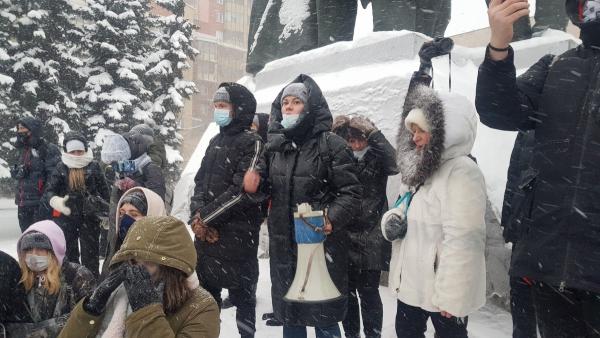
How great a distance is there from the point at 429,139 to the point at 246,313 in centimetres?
173

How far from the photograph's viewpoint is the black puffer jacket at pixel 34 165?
Answer: 18.3 feet

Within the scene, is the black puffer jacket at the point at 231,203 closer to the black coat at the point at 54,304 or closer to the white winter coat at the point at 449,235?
the black coat at the point at 54,304

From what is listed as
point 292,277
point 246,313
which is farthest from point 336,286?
point 246,313

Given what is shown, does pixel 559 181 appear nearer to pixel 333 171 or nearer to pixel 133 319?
pixel 333 171

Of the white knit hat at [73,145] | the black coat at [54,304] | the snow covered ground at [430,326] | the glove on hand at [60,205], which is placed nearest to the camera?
the black coat at [54,304]

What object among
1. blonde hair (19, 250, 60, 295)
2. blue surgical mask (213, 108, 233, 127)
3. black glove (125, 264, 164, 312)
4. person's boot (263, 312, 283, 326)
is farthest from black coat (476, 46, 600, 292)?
person's boot (263, 312, 283, 326)

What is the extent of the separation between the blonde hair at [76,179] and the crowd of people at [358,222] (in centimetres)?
21

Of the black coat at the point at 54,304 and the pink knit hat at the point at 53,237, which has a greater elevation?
the pink knit hat at the point at 53,237

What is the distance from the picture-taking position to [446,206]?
2.49m

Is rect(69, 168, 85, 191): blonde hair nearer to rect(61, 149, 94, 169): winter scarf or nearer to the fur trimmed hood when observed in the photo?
rect(61, 149, 94, 169): winter scarf

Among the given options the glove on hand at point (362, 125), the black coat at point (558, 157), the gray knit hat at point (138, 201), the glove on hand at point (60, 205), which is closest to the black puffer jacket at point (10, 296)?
the gray knit hat at point (138, 201)

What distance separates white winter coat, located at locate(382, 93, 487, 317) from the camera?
2.37 metres

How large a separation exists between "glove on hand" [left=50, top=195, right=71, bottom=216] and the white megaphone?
2.82m

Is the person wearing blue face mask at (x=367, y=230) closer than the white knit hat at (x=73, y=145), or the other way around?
the person wearing blue face mask at (x=367, y=230)
